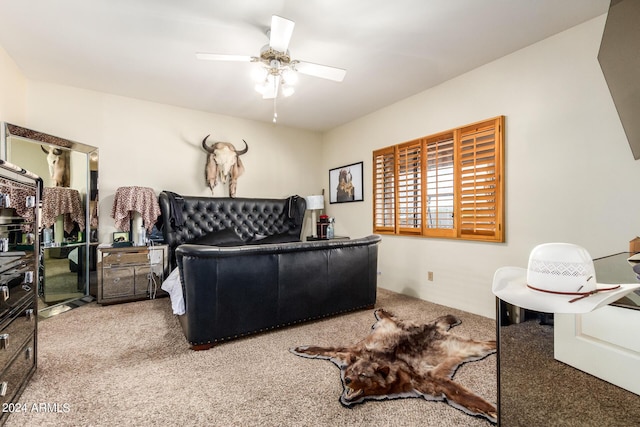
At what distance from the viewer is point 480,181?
306 cm

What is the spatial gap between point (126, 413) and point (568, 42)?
4122 millimetres

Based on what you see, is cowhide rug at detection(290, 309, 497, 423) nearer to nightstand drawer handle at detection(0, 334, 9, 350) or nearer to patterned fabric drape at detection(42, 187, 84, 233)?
nightstand drawer handle at detection(0, 334, 9, 350)

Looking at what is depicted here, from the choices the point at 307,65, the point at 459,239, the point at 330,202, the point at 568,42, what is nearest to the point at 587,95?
the point at 568,42

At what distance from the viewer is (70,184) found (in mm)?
3465

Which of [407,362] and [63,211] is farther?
[63,211]

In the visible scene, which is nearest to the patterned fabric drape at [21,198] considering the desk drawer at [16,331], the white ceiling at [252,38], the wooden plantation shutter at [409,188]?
the desk drawer at [16,331]

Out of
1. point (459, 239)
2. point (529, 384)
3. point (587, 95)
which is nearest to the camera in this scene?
point (529, 384)

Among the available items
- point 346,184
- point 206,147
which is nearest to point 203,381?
point 206,147

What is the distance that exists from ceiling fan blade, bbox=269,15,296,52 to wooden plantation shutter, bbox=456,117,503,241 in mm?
2158

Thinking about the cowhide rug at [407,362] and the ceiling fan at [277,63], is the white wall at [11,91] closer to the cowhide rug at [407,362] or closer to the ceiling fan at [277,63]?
the ceiling fan at [277,63]

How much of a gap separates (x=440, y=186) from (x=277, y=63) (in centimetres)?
226

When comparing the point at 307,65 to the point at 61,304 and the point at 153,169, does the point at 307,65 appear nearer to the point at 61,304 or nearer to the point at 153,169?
the point at 153,169

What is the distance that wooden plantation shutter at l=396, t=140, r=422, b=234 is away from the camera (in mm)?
3738

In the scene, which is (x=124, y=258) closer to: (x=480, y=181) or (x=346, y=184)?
(x=346, y=184)
